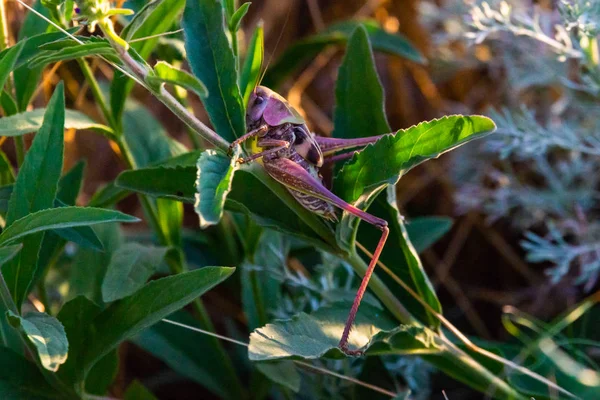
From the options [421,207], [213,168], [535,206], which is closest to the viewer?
[213,168]

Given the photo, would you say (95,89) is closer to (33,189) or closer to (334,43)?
(33,189)

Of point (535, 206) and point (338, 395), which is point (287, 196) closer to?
point (338, 395)

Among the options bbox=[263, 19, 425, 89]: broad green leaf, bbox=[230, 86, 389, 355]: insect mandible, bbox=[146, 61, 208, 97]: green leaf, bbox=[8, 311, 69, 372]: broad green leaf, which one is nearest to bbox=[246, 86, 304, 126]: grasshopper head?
bbox=[230, 86, 389, 355]: insect mandible

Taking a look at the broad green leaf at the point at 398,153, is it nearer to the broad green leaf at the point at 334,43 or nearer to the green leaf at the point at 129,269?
the green leaf at the point at 129,269

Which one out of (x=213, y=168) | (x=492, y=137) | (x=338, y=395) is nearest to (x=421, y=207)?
→ (x=492, y=137)

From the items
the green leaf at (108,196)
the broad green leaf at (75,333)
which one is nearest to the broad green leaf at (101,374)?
the broad green leaf at (75,333)

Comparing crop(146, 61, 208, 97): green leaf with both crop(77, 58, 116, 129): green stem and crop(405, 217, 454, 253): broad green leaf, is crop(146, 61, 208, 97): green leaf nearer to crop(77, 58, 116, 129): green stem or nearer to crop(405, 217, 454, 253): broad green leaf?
crop(77, 58, 116, 129): green stem

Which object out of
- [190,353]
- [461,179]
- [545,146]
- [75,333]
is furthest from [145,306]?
[461,179]
